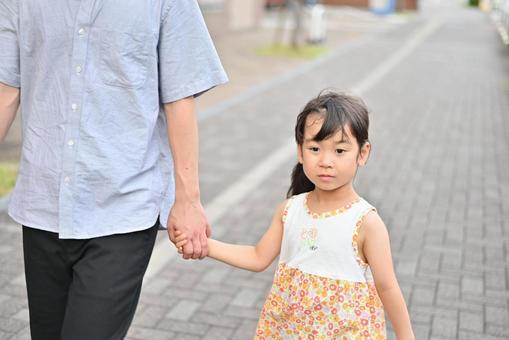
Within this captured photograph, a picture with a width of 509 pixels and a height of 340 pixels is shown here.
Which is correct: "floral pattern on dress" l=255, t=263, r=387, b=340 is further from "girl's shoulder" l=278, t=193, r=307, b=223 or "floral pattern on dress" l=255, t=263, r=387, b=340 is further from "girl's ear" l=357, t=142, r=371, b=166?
"girl's ear" l=357, t=142, r=371, b=166

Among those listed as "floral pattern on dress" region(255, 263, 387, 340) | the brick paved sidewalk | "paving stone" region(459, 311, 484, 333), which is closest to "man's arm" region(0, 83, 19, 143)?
"floral pattern on dress" region(255, 263, 387, 340)

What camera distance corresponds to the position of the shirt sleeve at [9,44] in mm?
2340

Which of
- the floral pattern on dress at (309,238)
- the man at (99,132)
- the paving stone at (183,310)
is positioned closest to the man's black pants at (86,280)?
the man at (99,132)

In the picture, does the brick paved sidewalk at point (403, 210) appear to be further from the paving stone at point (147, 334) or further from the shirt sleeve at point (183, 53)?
the shirt sleeve at point (183, 53)

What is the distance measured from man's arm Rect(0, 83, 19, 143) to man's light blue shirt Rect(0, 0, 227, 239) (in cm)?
9

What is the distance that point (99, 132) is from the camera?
227 centimetres

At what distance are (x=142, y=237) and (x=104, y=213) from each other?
0.14 meters

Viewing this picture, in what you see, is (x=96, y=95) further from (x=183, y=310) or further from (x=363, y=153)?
(x=183, y=310)

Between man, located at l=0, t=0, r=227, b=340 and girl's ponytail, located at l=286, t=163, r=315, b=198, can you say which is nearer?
man, located at l=0, t=0, r=227, b=340

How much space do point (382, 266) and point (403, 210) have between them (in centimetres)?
418

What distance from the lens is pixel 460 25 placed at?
33781 millimetres

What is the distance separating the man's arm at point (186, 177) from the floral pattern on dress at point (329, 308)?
0.99ft

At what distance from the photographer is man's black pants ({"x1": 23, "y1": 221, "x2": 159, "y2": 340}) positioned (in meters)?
2.27

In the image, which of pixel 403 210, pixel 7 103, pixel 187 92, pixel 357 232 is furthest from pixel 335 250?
pixel 403 210
